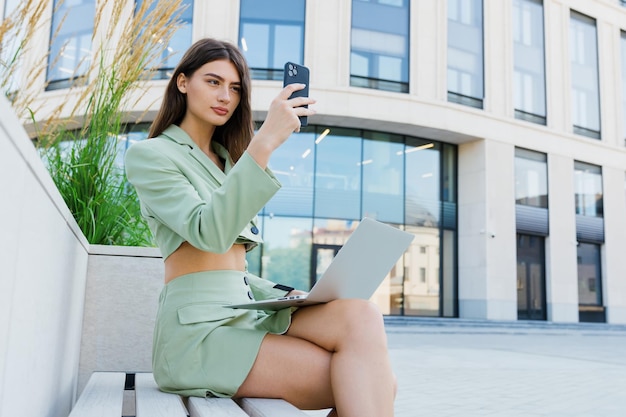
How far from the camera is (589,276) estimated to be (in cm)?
2025

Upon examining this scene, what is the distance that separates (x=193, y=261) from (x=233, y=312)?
7.6 inches

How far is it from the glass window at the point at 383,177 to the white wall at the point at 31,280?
629 inches

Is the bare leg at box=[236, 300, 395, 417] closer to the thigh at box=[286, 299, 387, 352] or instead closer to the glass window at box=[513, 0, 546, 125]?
the thigh at box=[286, 299, 387, 352]

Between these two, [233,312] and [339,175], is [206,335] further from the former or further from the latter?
[339,175]

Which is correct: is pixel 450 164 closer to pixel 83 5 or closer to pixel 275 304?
pixel 83 5

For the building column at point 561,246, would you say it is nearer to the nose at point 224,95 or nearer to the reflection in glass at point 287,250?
the reflection in glass at point 287,250

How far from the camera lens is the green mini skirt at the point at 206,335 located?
158cm

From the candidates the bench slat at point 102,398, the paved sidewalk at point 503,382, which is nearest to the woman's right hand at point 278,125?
the bench slat at point 102,398

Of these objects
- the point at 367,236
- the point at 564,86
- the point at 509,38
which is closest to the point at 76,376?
the point at 367,236

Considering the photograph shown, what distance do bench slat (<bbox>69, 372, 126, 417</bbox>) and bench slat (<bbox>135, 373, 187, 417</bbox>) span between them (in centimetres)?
5

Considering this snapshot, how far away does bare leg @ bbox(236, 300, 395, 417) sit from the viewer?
4.71 ft

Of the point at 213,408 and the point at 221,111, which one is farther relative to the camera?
the point at 221,111

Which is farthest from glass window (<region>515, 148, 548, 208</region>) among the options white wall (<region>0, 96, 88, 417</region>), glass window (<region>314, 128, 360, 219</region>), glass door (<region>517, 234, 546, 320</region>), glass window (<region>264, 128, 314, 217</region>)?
white wall (<region>0, 96, 88, 417</region>)

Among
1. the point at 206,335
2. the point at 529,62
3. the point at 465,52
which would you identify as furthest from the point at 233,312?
the point at 529,62
